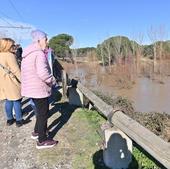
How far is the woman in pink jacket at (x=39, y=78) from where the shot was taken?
18.3ft

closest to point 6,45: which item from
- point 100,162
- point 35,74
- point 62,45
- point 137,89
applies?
point 35,74

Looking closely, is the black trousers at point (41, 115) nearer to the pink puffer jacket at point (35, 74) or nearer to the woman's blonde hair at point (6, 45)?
the pink puffer jacket at point (35, 74)

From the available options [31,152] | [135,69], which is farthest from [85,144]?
[135,69]

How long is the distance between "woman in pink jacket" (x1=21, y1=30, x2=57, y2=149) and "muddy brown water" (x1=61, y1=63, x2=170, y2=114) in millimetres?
11409

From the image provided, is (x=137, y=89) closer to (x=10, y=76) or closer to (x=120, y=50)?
(x=120, y=50)

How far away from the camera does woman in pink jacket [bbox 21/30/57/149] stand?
5566 millimetres

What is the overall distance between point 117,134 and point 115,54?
49366mm

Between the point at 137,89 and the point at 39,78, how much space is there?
30574mm

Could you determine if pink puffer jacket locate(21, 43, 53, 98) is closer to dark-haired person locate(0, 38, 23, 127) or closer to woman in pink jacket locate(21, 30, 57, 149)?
woman in pink jacket locate(21, 30, 57, 149)

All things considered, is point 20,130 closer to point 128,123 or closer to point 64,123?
point 64,123

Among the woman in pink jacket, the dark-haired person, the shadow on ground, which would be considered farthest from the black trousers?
the dark-haired person

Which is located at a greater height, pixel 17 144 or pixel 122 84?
pixel 17 144

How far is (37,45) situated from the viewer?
222 inches

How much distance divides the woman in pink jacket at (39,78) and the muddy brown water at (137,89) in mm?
11409
